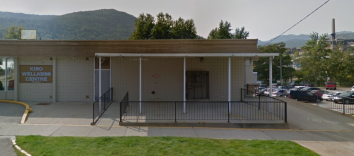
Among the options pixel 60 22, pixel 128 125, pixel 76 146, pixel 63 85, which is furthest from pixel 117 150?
pixel 60 22

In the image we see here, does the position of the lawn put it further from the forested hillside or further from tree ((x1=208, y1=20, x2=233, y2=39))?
the forested hillside

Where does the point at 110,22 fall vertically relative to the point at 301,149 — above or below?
above

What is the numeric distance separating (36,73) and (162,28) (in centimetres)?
2724

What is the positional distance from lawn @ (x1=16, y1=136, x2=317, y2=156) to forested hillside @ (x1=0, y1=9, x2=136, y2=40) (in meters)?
53.8

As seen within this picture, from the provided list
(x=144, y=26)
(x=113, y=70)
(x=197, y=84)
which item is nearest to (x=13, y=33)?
(x=144, y=26)

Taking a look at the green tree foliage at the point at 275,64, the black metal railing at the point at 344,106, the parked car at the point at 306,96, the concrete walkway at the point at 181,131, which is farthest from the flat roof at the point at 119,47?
the green tree foliage at the point at 275,64

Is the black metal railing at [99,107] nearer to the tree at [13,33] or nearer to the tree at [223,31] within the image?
the tree at [223,31]

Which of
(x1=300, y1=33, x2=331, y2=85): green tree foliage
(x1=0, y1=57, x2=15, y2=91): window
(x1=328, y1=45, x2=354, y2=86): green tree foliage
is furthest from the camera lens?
(x1=300, y1=33, x2=331, y2=85): green tree foliage

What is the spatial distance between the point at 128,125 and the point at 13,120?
4.82 meters

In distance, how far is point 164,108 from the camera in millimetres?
10859

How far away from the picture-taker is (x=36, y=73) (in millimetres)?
12805

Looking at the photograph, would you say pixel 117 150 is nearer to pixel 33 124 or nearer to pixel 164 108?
pixel 33 124

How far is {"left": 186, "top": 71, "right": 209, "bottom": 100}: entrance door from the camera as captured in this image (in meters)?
13.0

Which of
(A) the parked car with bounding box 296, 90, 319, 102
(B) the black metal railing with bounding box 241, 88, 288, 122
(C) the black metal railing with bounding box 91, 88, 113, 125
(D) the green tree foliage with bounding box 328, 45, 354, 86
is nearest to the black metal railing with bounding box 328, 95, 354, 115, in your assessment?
(A) the parked car with bounding box 296, 90, 319, 102
